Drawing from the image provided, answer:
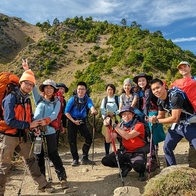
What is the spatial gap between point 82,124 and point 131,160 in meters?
1.59

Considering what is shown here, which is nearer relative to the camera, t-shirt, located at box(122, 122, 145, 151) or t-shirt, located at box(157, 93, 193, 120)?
t-shirt, located at box(157, 93, 193, 120)

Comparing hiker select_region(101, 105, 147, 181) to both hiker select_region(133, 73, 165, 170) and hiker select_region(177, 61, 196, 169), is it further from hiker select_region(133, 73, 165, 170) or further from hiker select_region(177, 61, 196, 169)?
hiker select_region(177, 61, 196, 169)

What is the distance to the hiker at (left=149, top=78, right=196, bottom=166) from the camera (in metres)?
3.99

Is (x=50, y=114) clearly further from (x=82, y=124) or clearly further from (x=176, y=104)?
(x=176, y=104)

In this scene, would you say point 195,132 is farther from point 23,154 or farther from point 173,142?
point 23,154

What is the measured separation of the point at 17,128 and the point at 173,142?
2492 millimetres

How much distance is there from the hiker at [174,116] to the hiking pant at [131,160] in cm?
58

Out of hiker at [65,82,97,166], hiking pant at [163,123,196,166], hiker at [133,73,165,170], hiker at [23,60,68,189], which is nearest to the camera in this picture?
hiking pant at [163,123,196,166]

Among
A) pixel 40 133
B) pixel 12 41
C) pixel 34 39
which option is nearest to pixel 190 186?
pixel 40 133

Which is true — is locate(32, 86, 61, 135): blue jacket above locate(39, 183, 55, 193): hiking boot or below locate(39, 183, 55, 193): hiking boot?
above

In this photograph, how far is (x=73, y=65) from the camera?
51.2 metres

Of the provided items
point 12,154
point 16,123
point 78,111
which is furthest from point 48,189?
point 78,111

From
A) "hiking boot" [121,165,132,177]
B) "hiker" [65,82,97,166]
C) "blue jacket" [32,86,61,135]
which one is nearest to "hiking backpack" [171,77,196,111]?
"hiking boot" [121,165,132,177]

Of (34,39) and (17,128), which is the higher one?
(34,39)
